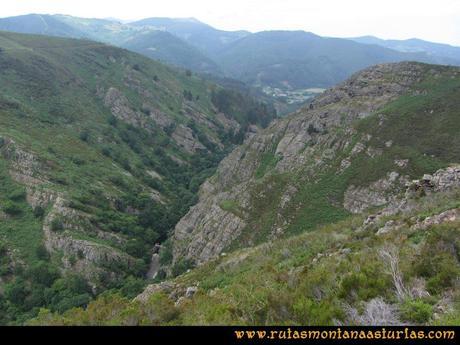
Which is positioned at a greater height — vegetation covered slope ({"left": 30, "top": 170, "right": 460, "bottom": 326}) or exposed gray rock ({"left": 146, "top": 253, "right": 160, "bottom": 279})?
vegetation covered slope ({"left": 30, "top": 170, "right": 460, "bottom": 326})

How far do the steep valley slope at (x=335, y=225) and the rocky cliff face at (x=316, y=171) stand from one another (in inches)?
9.2

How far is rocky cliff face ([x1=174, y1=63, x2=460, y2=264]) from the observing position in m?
54.5

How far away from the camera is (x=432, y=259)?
1706 cm

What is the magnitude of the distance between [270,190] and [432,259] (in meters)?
47.1

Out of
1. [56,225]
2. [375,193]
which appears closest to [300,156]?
[375,193]

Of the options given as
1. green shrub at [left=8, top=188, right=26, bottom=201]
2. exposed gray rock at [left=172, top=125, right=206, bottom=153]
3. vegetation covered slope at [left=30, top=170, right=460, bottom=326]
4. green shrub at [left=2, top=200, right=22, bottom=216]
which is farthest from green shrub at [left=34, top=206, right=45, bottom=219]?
exposed gray rock at [left=172, top=125, right=206, bottom=153]

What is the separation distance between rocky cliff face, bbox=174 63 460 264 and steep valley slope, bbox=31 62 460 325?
0.23 meters

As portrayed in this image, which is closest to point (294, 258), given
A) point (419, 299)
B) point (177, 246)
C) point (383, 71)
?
point (419, 299)

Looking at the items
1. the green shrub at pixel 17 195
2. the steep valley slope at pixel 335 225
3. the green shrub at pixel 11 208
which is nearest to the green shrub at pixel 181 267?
the steep valley slope at pixel 335 225

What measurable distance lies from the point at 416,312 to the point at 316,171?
166 feet

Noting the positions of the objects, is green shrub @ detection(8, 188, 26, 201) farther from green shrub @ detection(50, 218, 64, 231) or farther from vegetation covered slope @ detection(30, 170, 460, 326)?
vegetation covered slope @ detection(30, 170, 460, 326)

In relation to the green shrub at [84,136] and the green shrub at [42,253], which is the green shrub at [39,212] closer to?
the green shrub at [42,253]

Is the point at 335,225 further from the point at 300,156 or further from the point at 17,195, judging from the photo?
the point at 17,195
